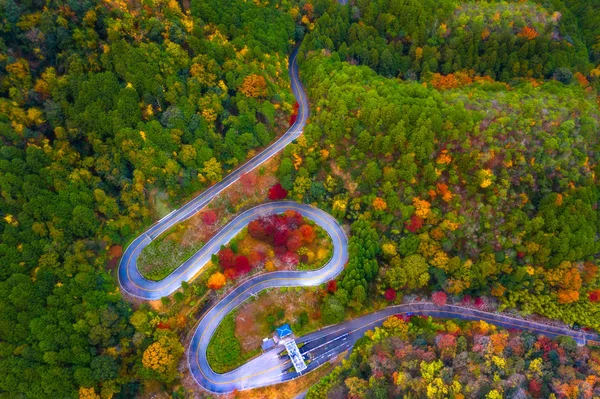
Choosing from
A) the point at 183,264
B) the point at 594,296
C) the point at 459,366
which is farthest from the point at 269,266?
the point at 594,296

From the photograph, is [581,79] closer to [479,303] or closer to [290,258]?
[479,303]

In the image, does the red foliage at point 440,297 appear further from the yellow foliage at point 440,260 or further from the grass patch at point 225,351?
the grass patch at point 225,351

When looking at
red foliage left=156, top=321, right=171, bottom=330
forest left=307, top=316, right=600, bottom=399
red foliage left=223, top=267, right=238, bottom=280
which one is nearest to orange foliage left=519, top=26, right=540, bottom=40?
forest left=307, top=316, right=600, bottom=399

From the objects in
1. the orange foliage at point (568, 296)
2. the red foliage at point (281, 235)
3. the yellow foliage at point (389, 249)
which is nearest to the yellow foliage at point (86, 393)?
the red foliage at point (281, 235)

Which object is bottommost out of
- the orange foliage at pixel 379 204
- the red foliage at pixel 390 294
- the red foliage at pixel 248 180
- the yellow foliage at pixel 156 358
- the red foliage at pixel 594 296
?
the yellow foliage at pixel 156 358

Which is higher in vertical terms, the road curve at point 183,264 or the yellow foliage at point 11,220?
the yellow foliage at point 11,220

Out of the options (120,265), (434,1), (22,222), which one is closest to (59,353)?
(120,265)

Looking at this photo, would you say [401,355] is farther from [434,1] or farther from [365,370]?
[434,1]
